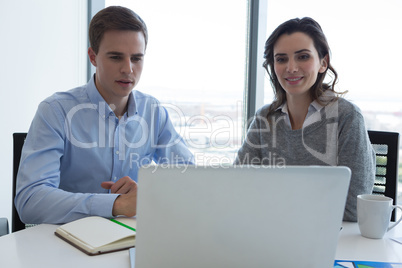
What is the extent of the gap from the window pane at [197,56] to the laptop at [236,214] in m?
2.10

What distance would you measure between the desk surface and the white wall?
125cm

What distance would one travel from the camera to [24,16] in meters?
2.29

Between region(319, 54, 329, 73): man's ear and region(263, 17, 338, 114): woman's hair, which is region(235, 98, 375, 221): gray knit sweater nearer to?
region(263, 17, 338, 114): woman's hair

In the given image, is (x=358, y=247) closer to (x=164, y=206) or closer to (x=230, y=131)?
(x=164, y=206)

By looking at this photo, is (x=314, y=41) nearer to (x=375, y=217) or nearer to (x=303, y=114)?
(x=303, y=114)

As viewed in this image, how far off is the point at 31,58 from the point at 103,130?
3.45 ft

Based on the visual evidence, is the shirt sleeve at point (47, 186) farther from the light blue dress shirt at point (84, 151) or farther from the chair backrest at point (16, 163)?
the chair backrest at point (16, 163)

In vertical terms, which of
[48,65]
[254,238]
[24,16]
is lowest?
[254,238]

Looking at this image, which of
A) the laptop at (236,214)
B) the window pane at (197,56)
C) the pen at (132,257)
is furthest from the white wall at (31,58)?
the laptop at (236,214)

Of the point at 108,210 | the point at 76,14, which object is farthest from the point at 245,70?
the point at 108,210

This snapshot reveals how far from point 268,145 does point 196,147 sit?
1.10m

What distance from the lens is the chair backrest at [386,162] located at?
1629 mm

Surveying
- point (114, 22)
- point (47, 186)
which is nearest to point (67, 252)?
point (47, 186)

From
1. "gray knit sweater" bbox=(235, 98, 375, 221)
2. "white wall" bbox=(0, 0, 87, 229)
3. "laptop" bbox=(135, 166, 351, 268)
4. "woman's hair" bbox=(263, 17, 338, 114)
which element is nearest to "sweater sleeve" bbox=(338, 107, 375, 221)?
"gray knit sweater" bbox=(235, 98, 375, 221)
